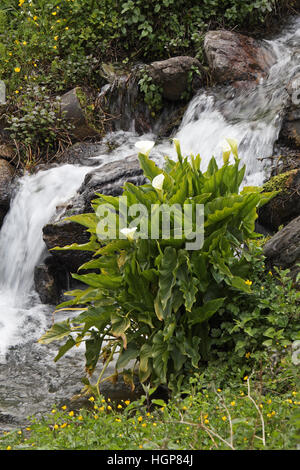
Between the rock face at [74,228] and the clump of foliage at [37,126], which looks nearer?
the rock face at [74,228]

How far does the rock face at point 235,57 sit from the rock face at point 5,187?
11.0ft

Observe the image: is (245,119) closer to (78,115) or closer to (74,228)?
(78,115)

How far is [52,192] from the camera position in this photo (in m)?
6.55

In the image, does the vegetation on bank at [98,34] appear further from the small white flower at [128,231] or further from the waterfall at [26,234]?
the small white flower at [128,231]

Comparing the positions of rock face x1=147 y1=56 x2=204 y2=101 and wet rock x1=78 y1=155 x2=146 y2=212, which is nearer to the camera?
wet rock x1=78 y1=155 x2=146 y2=212

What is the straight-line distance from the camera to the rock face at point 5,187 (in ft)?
21.8

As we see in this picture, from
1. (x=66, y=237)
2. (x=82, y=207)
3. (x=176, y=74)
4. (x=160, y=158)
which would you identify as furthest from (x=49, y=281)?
(x=176, y=74)

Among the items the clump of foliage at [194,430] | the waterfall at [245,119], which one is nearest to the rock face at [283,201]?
the waterfall at [245,119]

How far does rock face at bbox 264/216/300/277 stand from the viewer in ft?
12.9

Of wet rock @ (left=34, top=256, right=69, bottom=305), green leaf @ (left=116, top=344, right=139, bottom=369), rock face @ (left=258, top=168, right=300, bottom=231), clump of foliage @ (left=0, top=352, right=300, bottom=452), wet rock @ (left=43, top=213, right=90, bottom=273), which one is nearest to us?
clump of foliage @ (left=0, top=352, right=300, bottom=452)

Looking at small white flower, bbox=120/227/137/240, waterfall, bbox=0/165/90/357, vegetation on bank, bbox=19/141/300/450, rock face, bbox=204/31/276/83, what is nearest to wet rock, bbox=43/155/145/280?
waterfall, bbox=0/165/90/357

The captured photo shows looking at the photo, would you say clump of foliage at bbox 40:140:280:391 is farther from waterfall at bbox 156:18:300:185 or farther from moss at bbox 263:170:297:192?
waterfall at bbox 156:18:300:185

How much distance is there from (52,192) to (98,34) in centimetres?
371
